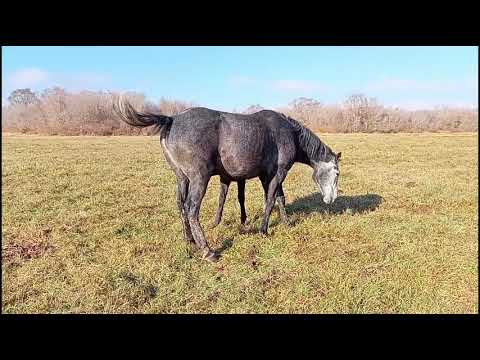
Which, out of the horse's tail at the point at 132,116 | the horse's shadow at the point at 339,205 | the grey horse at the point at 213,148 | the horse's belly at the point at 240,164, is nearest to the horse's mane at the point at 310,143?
the grey horse at the point at 213,148

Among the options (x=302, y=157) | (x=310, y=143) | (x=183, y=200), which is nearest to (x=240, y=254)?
(x=183, y=200)

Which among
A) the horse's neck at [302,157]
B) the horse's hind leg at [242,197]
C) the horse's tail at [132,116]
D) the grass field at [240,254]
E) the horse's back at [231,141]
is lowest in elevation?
the grass field at [240,254]

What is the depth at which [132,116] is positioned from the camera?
4.32 metres

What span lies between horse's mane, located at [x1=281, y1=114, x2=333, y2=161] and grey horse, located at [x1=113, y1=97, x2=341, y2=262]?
190 mm

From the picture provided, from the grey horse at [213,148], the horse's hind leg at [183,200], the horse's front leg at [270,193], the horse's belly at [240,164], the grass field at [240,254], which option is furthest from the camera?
the horse's front leg at [270,193]

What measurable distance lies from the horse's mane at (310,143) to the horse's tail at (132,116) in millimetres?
2653

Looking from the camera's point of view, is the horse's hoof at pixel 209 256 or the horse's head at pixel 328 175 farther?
the horse's head at pixel 328 175

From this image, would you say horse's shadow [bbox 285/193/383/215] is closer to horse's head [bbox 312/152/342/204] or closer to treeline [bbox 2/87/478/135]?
horse's head [bbox 312/152/342/204]

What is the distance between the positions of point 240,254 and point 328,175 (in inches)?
111

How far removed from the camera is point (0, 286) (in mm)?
3844

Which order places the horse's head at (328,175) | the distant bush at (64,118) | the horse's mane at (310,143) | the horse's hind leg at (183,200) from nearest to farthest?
the horse's hind leg at (183,200)
the horse's mane at (310,143)
the horse's head at (328,175)
the distant bush at (64,118)

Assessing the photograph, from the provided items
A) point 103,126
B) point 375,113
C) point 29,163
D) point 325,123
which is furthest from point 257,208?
point 375,113

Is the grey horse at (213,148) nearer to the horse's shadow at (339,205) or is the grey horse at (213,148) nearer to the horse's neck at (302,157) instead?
the horse's neck at (302,157)

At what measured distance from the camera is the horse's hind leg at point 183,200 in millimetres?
5016
